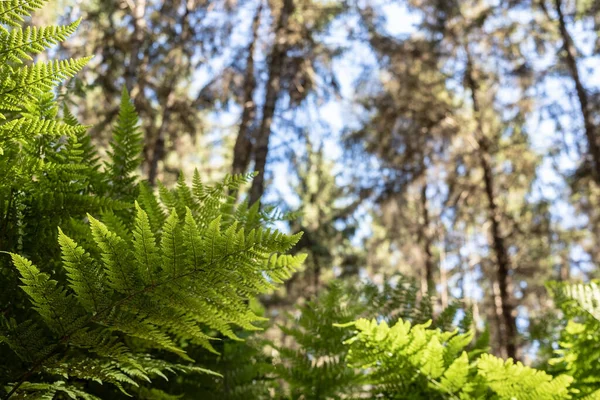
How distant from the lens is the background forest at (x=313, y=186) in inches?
51.6

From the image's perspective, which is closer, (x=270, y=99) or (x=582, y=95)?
(x=270, y=99)

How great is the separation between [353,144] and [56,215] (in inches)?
600

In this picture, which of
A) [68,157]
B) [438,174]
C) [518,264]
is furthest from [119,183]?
[438,174]

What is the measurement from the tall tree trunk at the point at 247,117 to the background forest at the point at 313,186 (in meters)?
0.07

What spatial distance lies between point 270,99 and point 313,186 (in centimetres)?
1254

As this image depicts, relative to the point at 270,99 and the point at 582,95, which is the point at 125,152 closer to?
the point at 270,99

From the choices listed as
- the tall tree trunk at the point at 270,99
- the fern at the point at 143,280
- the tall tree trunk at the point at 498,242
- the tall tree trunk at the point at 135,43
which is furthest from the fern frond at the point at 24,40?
the tall tree trunk at the point at 498,242

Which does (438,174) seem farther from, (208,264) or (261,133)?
(208,264)

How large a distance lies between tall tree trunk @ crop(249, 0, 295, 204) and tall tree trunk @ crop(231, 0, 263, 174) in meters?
0.79

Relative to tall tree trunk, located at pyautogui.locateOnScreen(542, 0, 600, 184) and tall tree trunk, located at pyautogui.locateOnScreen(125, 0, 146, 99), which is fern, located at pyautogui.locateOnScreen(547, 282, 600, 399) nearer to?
tall tree trunk, located at pyautogui.locateOnScreen(125, 0, 146, 99)

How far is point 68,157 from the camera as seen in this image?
4.95ft

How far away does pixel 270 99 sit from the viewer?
1030 centimetres

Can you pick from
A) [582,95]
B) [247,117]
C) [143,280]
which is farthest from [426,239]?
[143,280]

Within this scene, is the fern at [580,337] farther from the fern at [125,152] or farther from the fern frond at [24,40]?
the fern frond at [24,40]
